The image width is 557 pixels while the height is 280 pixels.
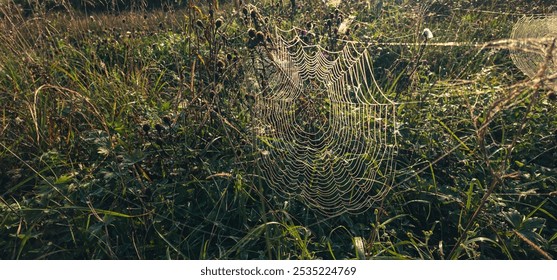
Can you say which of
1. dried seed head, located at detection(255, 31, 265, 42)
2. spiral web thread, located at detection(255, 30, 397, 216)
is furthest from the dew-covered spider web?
dried seed head, located at detection(255, 31, 265, 42)

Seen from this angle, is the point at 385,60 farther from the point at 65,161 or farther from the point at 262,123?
the point at 65,161

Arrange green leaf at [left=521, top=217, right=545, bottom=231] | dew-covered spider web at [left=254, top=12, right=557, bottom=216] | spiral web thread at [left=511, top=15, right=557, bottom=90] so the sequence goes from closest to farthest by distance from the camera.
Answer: green leaf at [left=521, top=217, right=545, bottom=231] < dew-covered spider web at [left=254, top=12, right=557, bottom=216] < spiral web thread at [left=511, top=15, right=557, bottom=90]

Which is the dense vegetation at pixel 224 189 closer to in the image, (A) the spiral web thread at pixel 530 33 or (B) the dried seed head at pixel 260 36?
(B) the dried seed head at pixel 260 36

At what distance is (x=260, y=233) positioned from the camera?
6.05 ft

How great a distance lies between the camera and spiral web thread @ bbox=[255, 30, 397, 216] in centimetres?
213

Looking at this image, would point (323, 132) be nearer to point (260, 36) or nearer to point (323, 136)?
point (323, 136)

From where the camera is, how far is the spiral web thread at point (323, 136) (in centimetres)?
213

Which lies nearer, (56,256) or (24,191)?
(56,256)

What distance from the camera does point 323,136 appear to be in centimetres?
265

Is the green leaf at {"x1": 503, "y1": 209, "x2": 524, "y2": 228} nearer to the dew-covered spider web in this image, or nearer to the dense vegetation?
the dense vegetation

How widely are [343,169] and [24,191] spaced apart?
1521 millimetres

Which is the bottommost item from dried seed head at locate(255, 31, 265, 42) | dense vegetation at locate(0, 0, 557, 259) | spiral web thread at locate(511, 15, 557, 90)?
dense vegetation at locate(0, 0, 557, 259)

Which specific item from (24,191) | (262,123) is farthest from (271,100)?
(24,191)

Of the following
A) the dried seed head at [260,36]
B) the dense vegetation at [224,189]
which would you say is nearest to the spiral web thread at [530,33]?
the dense vegetation at [224,189]
